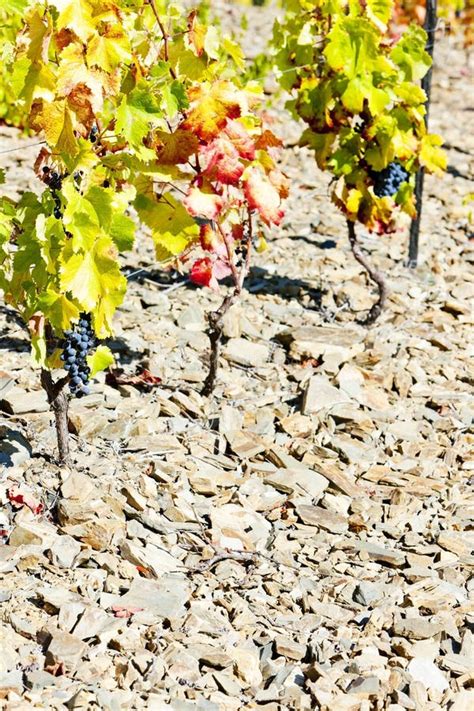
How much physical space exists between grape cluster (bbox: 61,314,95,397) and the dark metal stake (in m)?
2.60

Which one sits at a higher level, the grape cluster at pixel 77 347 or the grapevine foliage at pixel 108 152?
the grapevine foliage at pixel 108 152

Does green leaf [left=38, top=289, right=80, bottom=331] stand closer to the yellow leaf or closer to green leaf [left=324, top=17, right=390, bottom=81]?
the yellow leaf

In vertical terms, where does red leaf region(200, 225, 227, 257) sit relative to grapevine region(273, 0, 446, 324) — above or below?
below

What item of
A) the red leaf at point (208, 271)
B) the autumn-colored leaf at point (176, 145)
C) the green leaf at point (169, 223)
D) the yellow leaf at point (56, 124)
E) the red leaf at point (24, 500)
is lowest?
the red leaf at point (24, 500)

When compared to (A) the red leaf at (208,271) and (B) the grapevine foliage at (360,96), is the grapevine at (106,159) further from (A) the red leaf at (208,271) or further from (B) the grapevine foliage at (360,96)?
(B) the grapevine foliage at (360,96)

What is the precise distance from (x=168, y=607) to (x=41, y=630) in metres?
0.35

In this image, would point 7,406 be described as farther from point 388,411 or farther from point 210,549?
point 388,411

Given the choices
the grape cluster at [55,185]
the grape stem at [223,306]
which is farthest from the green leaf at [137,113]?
the grape stem at [223,306]

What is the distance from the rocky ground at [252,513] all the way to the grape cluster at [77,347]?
346mm

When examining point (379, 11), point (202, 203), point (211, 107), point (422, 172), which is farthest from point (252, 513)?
point (422, 172)

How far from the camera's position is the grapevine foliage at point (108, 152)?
8.86 feet

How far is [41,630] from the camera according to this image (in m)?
2.62

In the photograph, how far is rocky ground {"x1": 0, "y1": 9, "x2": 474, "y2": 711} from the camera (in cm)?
257

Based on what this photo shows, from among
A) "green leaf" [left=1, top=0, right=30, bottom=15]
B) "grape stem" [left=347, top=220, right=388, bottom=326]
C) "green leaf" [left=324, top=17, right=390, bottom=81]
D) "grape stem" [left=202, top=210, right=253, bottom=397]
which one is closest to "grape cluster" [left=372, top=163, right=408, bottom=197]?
"grape stem" [left=347, top=220, right=388, bottom=326]
